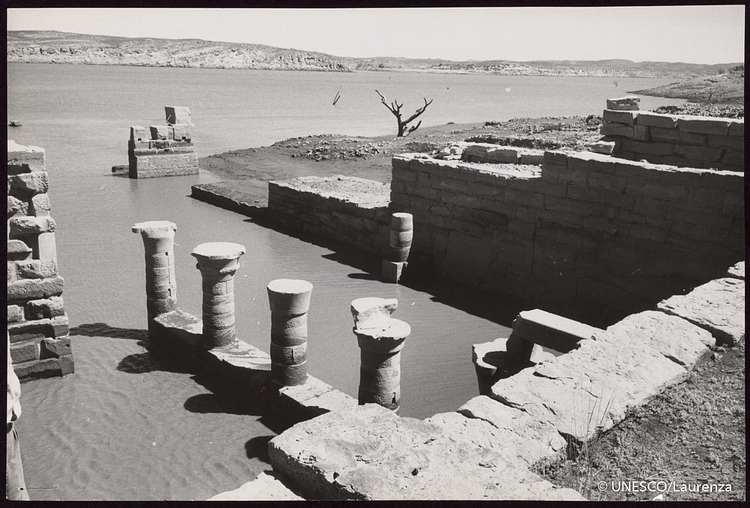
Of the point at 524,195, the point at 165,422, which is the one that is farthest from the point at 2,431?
the point at 524,195

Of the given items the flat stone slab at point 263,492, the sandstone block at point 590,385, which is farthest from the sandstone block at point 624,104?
the flat stone slab at point 263,492

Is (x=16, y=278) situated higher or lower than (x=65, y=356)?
higher

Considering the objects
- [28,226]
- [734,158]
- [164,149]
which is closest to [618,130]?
[734,158]

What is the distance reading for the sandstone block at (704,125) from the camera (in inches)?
379

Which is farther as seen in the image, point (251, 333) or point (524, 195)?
point (524, 195)

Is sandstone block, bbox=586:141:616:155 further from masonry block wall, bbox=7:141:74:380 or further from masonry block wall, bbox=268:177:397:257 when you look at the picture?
masonry block wall, bbox=7:141:74:380

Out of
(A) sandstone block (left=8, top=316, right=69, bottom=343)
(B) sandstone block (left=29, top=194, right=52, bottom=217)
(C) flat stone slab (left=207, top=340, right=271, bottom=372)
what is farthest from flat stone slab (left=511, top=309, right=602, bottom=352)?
(B) sandstone block (left=29, top=194, right=52, bottom=217)

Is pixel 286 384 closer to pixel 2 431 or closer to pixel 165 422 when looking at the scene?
pixel 165 422

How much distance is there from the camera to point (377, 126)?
1537 inches

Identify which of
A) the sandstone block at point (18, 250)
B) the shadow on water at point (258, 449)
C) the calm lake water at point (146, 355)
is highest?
the sandstone block at point (18, 250)

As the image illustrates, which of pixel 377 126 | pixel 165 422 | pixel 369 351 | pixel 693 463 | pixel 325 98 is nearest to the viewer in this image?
pixel 693 463

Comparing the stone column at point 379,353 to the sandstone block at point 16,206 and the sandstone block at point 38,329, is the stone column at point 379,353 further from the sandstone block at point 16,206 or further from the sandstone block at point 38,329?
A: the sandstone block at point 16,206

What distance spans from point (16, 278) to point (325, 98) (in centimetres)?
6182

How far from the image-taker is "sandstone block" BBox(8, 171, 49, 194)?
22.8 ft
